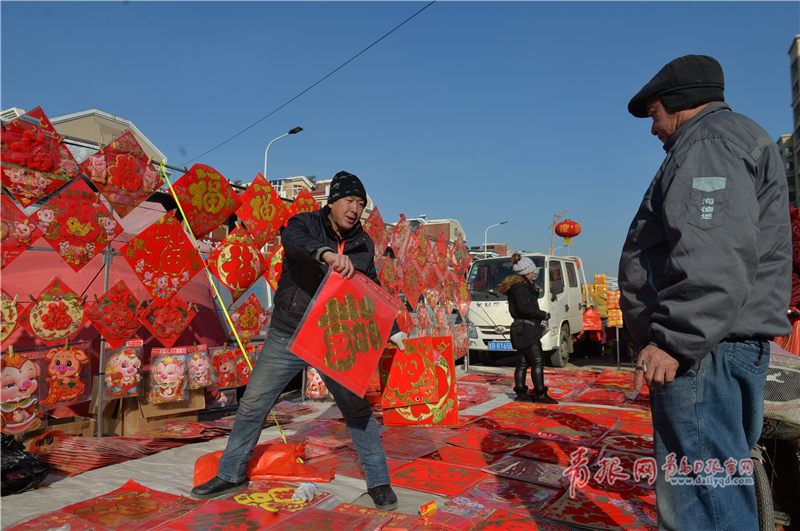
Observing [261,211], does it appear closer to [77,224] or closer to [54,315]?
[77,224]

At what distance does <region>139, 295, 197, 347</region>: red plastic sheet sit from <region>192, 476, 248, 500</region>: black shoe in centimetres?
180

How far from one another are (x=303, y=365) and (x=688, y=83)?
227cm

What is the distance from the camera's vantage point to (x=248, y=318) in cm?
A: 516

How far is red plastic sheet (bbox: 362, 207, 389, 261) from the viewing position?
264 inches

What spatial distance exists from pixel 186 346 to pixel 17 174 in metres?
2.06

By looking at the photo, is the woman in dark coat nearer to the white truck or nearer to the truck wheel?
the white truck

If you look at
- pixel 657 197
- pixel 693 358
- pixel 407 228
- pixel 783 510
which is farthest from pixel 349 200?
pixel 407 228

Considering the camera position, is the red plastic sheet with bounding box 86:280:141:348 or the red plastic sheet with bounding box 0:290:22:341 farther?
the red plastic sheet with bounding box 86:280:141:348

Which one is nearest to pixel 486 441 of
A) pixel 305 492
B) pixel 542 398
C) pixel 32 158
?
pixel 305 492

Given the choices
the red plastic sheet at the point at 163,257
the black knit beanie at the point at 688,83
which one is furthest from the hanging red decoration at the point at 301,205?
the black knit beanie at the point at 688,83

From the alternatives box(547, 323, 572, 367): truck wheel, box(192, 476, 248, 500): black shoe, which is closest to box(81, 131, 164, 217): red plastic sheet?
box(192, 476, 248, 500): black shoe

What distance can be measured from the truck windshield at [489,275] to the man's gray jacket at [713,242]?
8.08 m

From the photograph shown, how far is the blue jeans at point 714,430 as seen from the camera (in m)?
1.44

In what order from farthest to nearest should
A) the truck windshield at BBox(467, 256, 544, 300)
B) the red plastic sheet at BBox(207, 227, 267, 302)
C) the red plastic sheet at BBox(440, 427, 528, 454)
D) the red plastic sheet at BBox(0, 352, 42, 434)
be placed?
1. the truck windshield at BBox(467, 256, 544, 300)
2. the red plastic sheet at BBox(207, 227, 267, 302)
3. the red plastic sheet at BBox(440, 427, 528, 454)
4. the red plastic sheet at BBox(0, 352, 42, 434)
